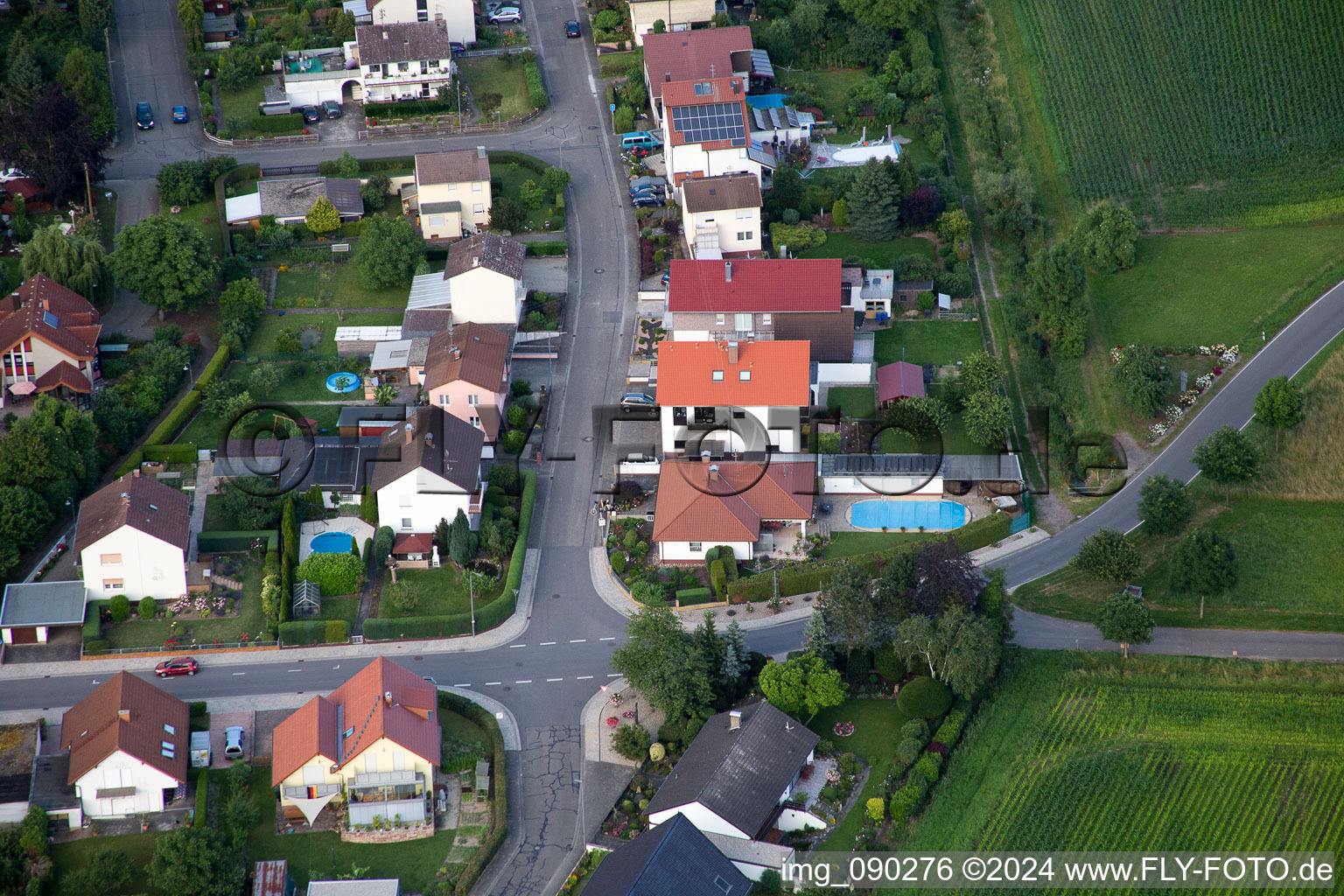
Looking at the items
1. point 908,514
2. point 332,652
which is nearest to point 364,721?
point 332,652

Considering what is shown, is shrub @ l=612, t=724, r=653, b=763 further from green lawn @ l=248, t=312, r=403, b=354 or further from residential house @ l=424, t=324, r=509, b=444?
green lawn @ l=248, t=312, r=403, b=354

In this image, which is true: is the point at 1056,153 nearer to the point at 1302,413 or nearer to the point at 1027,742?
the point at 1302,413

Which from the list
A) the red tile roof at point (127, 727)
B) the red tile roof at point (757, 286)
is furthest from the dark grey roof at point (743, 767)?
the red tile roof at point (757, 286)

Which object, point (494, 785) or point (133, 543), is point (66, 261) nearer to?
point (133, 543)

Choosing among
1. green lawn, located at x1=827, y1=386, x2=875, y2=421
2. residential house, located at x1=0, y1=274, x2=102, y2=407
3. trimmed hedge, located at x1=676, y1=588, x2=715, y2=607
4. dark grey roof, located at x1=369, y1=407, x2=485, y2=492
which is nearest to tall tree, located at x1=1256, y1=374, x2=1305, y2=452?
green lawn, located at x1=827, y1=386, x2=875, y2=421

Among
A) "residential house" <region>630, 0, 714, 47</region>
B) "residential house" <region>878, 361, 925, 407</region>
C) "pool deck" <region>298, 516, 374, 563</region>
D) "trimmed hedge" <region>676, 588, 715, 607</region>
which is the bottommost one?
"trimmed hedge" <region>676, 588, 715, 607</region>

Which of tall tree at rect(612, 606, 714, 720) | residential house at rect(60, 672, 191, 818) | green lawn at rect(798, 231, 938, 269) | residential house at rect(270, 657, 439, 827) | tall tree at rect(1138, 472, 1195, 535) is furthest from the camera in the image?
green lawn at rect(798, 231, 938, 269)

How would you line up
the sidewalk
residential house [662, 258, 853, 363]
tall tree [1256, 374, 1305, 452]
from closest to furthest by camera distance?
the sidewalk < tall tree [1256, 374, 1305, 452] < residential house [662, 258, 853, 363]

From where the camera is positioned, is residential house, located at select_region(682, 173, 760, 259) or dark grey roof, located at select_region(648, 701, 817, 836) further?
residential house, located at select_region(682, 173, 760, 259)
